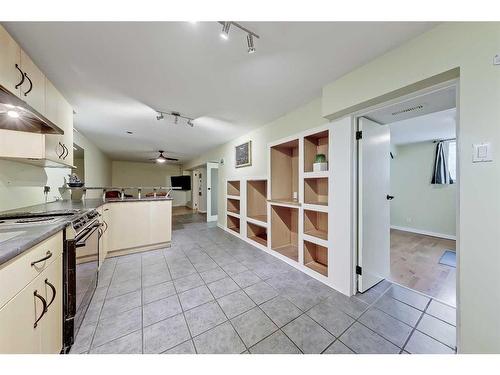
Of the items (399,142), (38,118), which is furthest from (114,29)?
(399,142)

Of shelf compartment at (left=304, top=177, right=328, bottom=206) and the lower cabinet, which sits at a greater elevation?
shelf compartment at (left=304, top=177, right=328, bottom=206)

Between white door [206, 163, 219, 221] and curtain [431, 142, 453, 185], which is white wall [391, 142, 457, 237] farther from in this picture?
white door [206, 163, 219, 221]

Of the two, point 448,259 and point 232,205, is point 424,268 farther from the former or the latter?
point 232,205

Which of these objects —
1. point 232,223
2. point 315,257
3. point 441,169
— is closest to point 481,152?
point 315,257

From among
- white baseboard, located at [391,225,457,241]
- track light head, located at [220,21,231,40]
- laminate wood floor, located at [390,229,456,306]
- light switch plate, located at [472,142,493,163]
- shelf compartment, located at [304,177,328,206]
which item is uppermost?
track light head, located at [220,21,231,40]

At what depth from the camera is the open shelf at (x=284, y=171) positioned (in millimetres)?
2961

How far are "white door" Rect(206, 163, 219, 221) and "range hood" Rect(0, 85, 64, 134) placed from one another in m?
3.99

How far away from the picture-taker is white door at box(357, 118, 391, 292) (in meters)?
1.88

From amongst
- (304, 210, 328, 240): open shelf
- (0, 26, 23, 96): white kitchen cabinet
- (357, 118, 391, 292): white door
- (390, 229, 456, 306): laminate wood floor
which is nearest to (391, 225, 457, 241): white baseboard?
(390, 229, 456, 306): laminate wood floor

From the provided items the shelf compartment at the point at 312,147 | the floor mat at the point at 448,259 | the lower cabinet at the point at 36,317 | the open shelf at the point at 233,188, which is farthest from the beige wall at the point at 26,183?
the floor mat at the point at 448,259

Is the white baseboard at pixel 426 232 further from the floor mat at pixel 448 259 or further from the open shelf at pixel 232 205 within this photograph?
the open shelf at pixel 232 205

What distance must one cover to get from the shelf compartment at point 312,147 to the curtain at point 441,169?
3.46 metres
